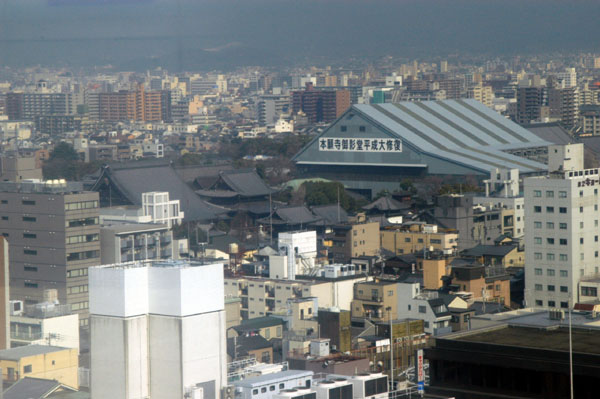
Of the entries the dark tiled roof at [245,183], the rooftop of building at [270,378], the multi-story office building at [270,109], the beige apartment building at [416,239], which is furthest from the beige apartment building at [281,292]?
the multi-story office building at [270,109]

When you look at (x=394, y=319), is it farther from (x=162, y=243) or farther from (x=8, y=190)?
(x=8, y=190)

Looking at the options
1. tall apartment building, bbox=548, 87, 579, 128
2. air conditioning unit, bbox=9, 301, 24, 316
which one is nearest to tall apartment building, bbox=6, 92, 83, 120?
tall apartment building, bbox=548, 87, 579, 128

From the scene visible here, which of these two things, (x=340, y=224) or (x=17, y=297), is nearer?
(x=17, y=297)

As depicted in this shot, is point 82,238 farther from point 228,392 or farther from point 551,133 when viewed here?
point 551,133

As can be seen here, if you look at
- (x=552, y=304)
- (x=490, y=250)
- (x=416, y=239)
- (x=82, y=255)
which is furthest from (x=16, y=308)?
(x=416, y=239)

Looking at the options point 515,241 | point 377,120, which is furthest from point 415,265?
point 377,120

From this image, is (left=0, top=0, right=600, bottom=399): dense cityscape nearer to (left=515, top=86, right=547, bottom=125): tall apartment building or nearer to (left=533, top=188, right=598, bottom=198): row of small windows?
(left=533, top=188, right=598, bottom=198): row of small windows

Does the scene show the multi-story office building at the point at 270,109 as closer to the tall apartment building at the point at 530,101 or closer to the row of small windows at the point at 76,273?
the tall apartment building at the point at 530,101
